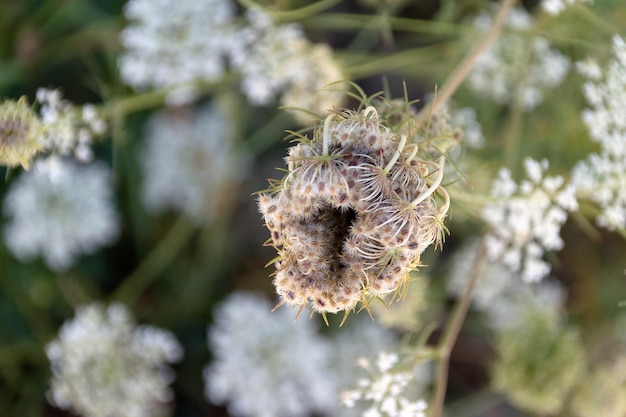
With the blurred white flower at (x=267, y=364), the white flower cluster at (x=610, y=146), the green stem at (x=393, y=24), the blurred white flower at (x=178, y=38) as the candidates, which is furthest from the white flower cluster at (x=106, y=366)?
the white flower cluster at (x=610, y=146)

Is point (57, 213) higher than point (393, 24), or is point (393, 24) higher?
point (393, 24)

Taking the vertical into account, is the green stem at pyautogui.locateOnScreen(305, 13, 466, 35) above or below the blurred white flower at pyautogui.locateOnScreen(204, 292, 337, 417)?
above

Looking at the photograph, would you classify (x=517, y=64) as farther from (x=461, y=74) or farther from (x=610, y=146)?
(x=461, y=74)

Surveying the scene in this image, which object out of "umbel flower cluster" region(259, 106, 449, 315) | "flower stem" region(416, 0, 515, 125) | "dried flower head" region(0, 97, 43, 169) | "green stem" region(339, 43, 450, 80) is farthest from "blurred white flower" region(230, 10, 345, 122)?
"umbel flower cluster" region(259, 106, 449, 315)

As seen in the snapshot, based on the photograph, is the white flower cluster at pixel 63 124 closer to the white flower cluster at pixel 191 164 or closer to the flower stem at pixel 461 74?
the flower stem at pixel 461 74

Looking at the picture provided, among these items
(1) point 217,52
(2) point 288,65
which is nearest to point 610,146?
(2) point 288,65

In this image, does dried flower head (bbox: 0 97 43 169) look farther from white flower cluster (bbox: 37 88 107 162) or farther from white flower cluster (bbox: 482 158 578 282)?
white flower cluster (bbox: 482 158 578 282)
